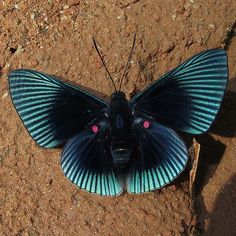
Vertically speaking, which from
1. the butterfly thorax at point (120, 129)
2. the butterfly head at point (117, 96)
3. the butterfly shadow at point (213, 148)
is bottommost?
the butterfly shadow at point (213, 148)

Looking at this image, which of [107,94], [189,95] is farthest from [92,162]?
[189,95]

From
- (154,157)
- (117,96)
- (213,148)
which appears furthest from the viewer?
(213,148)

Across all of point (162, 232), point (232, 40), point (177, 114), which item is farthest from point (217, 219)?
point (232, 40)

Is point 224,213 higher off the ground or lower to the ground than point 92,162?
lower

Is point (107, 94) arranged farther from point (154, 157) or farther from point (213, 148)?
point (213, 148)

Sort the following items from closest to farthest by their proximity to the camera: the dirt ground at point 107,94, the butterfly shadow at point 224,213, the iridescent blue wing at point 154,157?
the iridescent blue wing at point 154,157
the dirt ground at point 107,94
the butterfly shadow at point 224,213

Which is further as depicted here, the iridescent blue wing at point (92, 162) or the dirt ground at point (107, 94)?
the dirt ground at point (107, 94)

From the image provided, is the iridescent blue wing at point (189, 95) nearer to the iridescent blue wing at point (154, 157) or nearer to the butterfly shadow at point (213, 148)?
the iridescent blue wing at point (154, 157)

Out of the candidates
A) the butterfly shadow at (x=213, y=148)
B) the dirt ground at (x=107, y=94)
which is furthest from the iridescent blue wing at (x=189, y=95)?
the butterfly shadow at (x=213, y=148)
